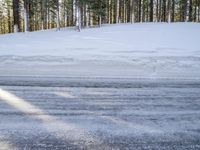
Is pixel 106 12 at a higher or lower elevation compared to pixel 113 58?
higher

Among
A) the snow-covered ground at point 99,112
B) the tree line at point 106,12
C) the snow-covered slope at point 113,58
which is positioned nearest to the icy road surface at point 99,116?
the snow-covered ground at point 99,112

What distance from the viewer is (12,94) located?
248 inches

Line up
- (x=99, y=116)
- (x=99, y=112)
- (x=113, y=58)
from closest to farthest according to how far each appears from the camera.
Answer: (x=99, y=116) → (x=99, y=112) → (x=113, y=58)

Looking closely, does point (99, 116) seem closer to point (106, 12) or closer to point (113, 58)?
point (113, 58)

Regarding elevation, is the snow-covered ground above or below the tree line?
below

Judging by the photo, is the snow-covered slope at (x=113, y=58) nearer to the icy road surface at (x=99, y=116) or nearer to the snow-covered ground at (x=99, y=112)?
the snow-covered ground at (x=99, y=112)

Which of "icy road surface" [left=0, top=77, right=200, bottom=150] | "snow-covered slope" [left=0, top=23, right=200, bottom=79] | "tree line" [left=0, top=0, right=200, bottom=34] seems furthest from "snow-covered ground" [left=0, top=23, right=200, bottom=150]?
"tree line" [left=0, top=0, right=200, bottom=34]

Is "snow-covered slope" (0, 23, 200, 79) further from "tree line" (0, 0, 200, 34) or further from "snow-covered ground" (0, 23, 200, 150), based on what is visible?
"tree line" (0, 0, 200, 34)

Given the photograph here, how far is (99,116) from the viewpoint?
15.5 ft

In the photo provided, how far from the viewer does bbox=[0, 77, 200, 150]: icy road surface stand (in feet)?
12.1

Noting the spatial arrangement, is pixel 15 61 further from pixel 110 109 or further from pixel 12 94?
pixel 110 109

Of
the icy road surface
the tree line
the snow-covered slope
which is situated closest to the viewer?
the icy road surface

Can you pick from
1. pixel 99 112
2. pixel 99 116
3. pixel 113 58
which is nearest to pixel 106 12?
pixel 113 58

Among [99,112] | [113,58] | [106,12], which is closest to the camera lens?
[99,112]
